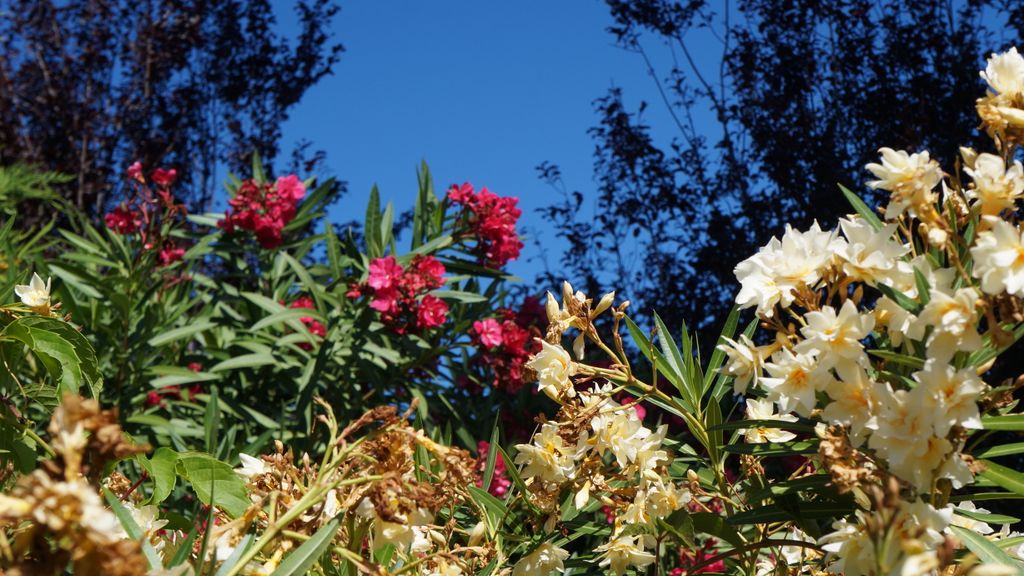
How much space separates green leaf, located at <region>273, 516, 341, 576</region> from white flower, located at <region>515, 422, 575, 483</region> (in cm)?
43

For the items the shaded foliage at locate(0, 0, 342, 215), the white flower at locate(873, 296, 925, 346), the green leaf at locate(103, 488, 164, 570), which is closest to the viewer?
the green leaf at locate(103, 488, 164, 570)

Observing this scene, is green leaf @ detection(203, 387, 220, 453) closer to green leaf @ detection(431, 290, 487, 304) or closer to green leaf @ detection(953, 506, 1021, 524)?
green leaf @ detection(431, 290, 487, 304)

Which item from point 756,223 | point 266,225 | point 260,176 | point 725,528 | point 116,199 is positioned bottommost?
point 725,528

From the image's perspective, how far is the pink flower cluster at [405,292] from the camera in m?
2.87

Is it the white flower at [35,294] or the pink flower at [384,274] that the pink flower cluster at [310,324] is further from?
the white flower at [35,294]

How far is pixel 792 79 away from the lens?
6.19 m

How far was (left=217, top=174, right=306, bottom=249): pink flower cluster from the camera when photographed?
3283 millimetres

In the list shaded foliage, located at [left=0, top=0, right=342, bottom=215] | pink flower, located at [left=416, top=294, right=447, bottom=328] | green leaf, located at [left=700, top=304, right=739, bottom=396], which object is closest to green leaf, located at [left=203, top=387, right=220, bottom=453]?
pink flower, located at [left=416, top=294, right=447, bottom=328]

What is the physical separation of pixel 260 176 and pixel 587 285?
334 cm

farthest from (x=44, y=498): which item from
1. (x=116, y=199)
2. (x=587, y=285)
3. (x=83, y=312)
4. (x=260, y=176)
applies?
(x=116, y=199)

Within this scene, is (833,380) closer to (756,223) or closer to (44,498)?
(44,498)

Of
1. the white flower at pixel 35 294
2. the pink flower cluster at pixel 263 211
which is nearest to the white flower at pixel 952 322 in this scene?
the white flower at pixel 35 294

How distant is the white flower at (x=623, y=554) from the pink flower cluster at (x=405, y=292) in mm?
1686

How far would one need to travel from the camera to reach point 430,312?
2938 mm
